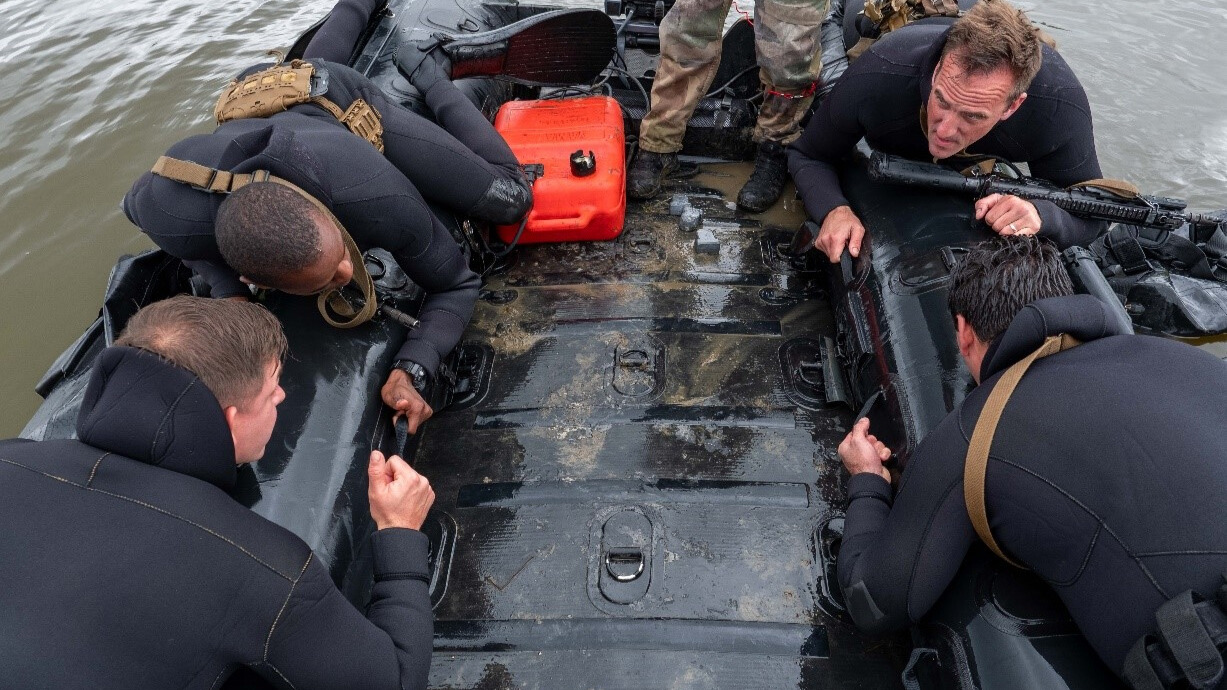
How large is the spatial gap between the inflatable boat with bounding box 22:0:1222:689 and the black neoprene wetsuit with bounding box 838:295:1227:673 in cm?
18

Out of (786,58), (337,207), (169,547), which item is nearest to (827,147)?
(786,58)

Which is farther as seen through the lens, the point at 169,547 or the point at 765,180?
the point at 765,180

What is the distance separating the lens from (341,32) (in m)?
3.44

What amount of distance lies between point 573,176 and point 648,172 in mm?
674

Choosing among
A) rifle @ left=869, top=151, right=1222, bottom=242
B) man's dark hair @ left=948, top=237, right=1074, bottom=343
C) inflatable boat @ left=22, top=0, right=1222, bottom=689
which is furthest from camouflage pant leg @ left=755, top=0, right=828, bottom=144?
man's dark hair @ left=948, top=237, right=1074, bottom=343

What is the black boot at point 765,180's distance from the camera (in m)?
3.43

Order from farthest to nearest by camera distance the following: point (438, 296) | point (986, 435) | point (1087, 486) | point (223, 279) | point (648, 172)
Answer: point (648, 172) → point (438, 296) → point (223, 279) → point (986, 435) → point (1087, 486)

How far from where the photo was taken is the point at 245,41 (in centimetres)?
627

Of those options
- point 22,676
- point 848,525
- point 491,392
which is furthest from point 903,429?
point 22,676

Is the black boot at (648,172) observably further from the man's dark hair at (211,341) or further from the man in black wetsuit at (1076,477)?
the man's dark hair at (211,341)

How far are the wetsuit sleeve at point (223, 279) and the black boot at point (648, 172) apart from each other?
6.18 feet

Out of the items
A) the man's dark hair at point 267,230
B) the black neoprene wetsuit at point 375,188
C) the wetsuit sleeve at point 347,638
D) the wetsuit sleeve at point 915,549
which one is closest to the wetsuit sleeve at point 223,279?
the black neoprene wetsuit at point 375,188

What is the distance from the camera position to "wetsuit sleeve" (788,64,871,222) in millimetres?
2705

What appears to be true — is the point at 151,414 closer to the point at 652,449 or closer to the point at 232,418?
the point at 232,418
